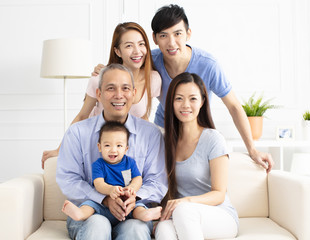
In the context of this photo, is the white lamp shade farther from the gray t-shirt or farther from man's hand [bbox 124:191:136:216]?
man's hand [bbox 124:191:136:216]

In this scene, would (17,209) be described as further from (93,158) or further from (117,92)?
(117,92)

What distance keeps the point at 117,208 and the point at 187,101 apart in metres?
0.60

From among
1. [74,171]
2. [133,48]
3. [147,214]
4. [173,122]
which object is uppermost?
[133,48]

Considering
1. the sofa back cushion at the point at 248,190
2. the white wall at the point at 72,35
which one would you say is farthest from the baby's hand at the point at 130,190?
the white wall at the point at 72,35

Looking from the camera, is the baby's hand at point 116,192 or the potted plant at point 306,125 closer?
the baby's hand at point 116,192

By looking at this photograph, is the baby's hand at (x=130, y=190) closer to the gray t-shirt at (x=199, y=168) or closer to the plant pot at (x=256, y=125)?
the gray t-shirt at (x=199, y=168)

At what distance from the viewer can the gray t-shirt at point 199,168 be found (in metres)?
1.85

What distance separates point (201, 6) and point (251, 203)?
2.29m

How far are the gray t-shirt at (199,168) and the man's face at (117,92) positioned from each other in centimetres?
38

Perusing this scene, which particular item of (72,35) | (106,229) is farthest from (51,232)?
(72,35)

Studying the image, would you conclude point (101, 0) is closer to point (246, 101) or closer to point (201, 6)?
point (201, 6)

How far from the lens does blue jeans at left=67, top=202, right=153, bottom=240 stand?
5.19ft

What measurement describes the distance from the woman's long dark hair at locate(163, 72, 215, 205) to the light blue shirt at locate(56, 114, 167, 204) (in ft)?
0.13

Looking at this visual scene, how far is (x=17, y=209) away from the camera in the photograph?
1707mm
